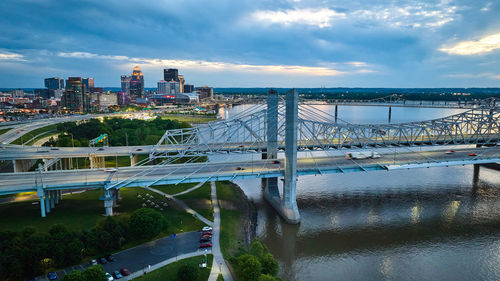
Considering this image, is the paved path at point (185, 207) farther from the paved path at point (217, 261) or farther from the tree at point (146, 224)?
the tree at point (146, 224)

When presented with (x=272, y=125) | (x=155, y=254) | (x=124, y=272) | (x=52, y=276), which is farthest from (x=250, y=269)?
(x=272, y=125)

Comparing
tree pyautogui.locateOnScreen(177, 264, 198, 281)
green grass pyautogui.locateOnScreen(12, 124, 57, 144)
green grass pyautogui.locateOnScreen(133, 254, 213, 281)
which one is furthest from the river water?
green grass pyautogui.locateOnScreen(12, 124, 57, 144)

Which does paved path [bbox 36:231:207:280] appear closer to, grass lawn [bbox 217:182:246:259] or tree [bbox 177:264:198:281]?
grass lawn [bbox 217:182:246:259]

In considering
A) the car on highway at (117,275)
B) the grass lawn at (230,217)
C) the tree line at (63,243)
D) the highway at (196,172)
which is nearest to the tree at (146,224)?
the tree line at (63,243)

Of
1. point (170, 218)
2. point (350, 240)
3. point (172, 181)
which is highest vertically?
point (172, 181)

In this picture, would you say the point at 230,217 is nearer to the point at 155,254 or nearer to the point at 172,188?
the point at 172,188

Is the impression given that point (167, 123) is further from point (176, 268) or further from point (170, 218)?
point (176, 268)

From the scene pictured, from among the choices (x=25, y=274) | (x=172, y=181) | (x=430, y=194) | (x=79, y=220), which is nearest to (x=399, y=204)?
(x=430, y=194)
